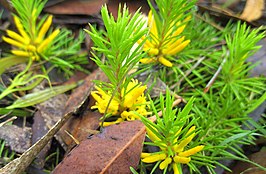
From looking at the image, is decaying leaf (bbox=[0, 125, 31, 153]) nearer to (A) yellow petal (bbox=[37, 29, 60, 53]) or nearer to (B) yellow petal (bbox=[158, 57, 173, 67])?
(A) yellow petal (bbox=[37, 29, 60, 53])

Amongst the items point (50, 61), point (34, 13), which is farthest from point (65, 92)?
point (34, 13)

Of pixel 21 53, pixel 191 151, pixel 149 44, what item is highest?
pixel 149 44

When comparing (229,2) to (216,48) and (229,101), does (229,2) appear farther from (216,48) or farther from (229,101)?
(229,101)

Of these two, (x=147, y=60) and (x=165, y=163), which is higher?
(x=147, y=60)

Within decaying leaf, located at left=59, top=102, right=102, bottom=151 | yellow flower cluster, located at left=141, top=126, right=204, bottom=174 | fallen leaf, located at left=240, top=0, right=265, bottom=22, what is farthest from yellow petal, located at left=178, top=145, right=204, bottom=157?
fallen leaf, located at left=240, top=0, right=265, bottom=22

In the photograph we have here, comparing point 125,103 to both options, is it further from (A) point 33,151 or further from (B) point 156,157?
(A) point 33,151

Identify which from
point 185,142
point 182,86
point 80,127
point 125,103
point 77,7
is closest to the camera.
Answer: point 185,142

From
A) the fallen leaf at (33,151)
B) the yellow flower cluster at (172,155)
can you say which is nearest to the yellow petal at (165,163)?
the yellow flower cluster at (172,155)

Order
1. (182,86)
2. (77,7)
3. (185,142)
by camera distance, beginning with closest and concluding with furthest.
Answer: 1. (185,142)
2. (182,86)
3. (77,7)

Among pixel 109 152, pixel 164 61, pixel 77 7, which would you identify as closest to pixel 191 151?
pixel 109 152
